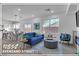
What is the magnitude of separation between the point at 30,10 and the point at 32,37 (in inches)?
23.7

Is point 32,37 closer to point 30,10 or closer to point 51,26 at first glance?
point 51,26

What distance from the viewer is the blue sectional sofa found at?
6.67 feet

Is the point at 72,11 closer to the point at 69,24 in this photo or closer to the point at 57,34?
the point at 69,24

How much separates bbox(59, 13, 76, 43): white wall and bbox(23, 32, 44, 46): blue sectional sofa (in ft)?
1.65

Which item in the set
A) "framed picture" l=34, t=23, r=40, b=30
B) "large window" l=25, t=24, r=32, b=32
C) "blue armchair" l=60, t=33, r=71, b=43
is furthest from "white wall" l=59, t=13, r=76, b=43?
"large window" l=25, t=24, r=32, b=32

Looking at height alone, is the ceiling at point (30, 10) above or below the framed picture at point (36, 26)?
above

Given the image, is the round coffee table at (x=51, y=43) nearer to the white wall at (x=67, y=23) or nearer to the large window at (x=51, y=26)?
the large window at (x=51, y=26)

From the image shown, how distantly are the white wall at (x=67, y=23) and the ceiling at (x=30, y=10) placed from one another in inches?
4.5

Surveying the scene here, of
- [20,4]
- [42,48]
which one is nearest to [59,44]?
[42,48]

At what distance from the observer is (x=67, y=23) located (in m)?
2.09

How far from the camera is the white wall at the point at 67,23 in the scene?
1990 mm

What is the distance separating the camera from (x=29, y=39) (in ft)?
6.81

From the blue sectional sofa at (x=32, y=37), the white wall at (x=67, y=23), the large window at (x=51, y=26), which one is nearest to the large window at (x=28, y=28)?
the blue sectional sofa at (x=32, y=37)

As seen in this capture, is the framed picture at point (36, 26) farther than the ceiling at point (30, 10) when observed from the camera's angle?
Yes
